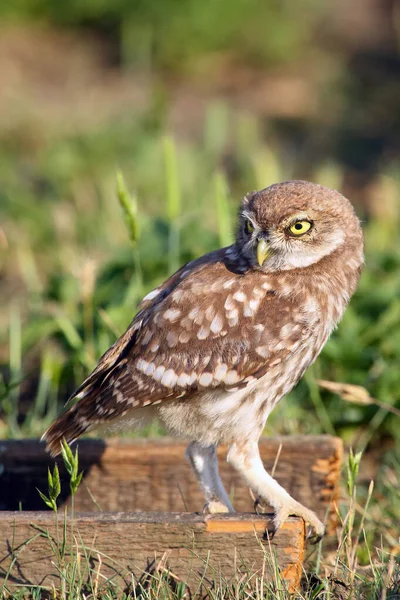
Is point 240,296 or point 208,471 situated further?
point 208,471

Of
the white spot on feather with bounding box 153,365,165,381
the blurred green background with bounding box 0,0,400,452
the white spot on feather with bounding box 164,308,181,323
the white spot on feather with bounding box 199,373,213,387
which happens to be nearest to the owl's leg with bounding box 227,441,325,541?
the white spot on feather with bounding box 199,373,213,387

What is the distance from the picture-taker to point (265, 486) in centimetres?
322

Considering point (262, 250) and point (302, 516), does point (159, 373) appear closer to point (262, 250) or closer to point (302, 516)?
point (262, 250)

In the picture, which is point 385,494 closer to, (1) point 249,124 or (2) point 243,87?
(1) point 249,124

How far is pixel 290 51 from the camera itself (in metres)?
12.8

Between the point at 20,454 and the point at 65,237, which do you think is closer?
the point at 20,454

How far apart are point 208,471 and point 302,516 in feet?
1.57

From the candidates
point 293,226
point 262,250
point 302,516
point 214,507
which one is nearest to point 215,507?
point 214,507

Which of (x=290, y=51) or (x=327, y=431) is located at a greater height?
(x=290, y=51)

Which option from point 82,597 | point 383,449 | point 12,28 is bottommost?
point 383,449

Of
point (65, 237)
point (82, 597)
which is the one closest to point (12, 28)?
point (65, 237)

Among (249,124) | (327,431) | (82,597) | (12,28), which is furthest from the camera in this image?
(12,28)

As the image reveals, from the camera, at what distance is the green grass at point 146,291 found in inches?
145

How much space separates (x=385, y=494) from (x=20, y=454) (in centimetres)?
163
